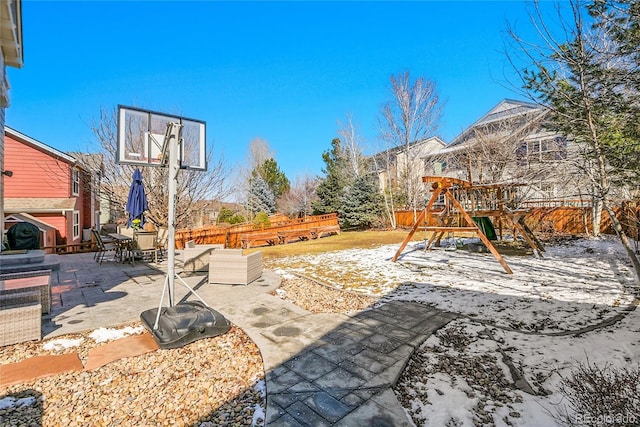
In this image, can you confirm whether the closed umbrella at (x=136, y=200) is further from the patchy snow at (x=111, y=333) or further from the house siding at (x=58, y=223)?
the house siding at (x=58, y=223)

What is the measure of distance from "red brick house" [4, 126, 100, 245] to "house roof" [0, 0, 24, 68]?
898 centimetres

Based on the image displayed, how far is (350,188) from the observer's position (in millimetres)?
21828

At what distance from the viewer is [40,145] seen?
1434 cm

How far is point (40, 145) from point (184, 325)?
54.7 feet

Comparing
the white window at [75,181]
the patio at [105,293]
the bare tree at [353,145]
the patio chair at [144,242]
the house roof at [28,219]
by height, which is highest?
the bare tree at [353,145]

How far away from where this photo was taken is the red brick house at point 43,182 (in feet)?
44.9

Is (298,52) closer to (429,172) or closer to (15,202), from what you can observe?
(429,172)

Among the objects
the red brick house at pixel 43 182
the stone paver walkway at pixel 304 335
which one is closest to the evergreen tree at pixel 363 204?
the red brick house at pixel 43 182

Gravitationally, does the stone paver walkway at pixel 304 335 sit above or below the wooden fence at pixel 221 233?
below

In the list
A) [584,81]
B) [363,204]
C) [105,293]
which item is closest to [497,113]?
[363,204]

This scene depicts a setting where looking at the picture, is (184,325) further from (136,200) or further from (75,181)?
(75,181)

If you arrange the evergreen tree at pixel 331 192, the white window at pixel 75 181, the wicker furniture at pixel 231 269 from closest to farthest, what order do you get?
1. the wicker furniture at pixel 231 269
2. the white window at pixel 75 181
3. the evergreen tree at pixel 331 192

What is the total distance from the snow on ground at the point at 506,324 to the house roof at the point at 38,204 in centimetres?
1212

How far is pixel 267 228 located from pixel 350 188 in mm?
7736
